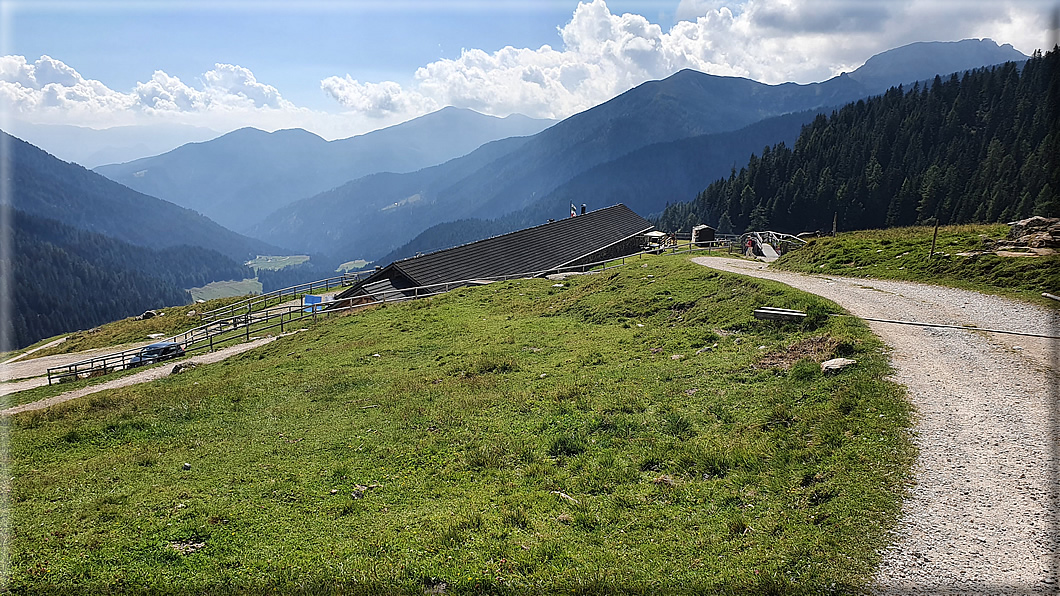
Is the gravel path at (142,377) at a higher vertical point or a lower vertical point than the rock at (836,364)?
lower

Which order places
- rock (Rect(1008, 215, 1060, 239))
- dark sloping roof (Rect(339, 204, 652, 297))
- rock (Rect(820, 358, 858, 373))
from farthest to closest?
dark sloping roof (Rect(339, 204, 652, 297))
rock (Rect(1008, 215, 1060, 239))
rock (Rect(820, 358, 858, 373))

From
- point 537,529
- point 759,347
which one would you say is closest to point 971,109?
point 759,347

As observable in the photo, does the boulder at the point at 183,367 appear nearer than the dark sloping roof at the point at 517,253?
Yes

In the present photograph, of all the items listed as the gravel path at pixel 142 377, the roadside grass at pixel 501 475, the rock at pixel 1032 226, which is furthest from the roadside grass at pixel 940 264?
the gravel path at pixel 142 377

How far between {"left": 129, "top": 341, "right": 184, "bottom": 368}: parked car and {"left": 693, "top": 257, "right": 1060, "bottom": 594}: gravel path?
35705 millimetres

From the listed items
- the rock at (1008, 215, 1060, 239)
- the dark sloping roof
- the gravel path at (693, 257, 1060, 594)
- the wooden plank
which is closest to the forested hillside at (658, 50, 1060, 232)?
the dark sloping roof

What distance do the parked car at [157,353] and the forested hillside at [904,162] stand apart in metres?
129

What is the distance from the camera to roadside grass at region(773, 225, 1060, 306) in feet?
60.3

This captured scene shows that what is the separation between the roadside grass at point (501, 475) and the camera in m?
7.16

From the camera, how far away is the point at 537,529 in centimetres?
817

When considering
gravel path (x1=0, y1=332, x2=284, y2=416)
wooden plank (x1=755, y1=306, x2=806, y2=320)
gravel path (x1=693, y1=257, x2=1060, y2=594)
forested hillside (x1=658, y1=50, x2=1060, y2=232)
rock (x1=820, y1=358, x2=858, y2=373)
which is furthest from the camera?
forested hillside (x1=658, y1=50, x2=1060, y2=232)

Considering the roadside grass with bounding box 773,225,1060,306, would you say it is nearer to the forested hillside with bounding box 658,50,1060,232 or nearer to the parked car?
the parked car

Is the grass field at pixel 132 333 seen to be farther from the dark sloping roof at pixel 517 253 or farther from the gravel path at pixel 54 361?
the dark sloping roof at pixel 517 253

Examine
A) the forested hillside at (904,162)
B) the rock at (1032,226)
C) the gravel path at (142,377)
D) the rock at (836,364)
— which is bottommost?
the gravel path at (142,377)
